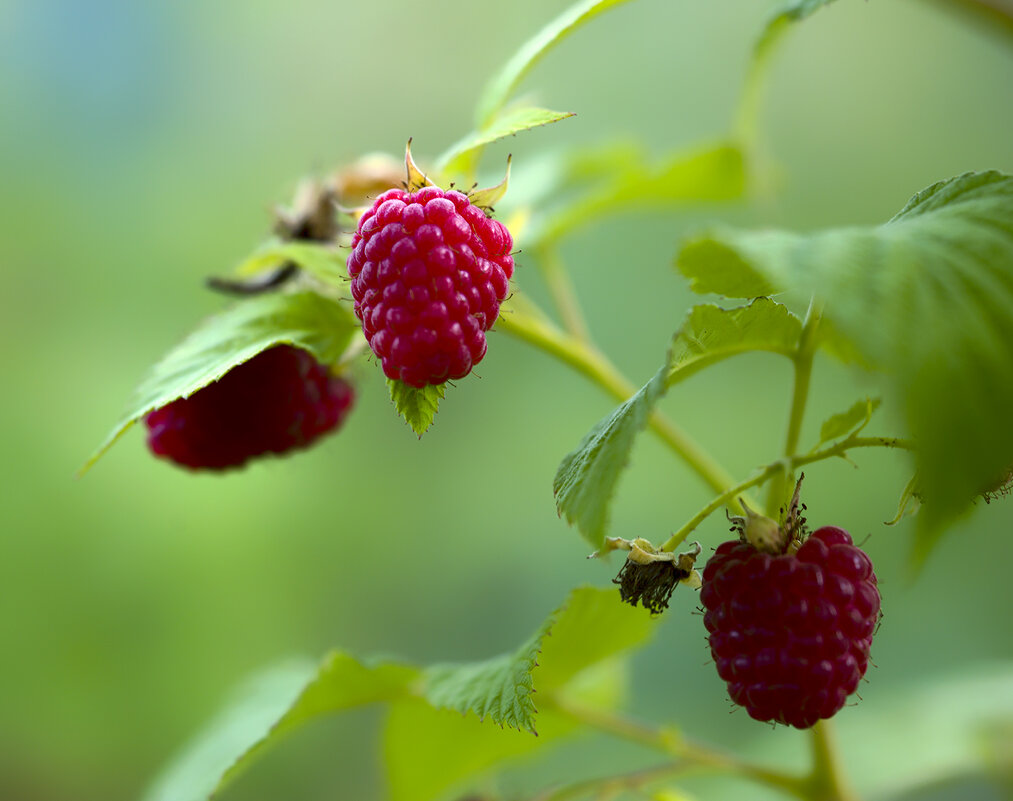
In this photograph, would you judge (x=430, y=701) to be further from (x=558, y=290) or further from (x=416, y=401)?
(x=558, y=290)

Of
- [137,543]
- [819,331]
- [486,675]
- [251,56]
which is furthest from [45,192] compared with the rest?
[819,331]

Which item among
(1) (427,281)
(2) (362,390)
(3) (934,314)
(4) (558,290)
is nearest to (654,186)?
(4) (558,290)

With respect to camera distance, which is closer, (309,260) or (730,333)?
(730,333)

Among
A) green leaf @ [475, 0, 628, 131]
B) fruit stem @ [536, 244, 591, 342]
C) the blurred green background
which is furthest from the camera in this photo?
the blurred green background

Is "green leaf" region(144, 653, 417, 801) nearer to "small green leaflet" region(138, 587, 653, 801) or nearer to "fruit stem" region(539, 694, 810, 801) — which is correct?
"small green leaflet" region(138, 587, 653, 801)

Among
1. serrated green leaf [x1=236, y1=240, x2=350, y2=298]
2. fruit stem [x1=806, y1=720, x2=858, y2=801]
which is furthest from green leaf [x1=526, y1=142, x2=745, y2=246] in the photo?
fruit stem [x1=806, y1=720, x2=858, y2=801]
